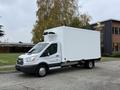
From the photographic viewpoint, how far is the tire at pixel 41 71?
13.1 m

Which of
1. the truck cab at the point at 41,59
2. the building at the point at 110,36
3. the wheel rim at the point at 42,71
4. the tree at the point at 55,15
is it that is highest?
the tree at the point at 55,15

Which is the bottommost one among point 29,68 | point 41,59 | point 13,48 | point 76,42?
point 29,68

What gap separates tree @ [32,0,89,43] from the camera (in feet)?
134

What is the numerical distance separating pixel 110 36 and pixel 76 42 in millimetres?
27105

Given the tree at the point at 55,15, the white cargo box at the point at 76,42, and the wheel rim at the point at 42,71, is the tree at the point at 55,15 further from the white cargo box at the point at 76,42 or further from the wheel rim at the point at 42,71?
the wheel rim at the point at 42,71

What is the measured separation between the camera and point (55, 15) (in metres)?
41.3

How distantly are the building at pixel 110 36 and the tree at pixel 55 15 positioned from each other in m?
4.98

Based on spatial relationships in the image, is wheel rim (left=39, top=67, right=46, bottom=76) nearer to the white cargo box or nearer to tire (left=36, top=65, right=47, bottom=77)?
tire (left=36, top=65, right=47, bottom=77)

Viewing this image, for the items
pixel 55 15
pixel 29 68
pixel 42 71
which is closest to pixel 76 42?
pixel 42 71

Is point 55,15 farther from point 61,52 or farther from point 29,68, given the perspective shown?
point 29,68

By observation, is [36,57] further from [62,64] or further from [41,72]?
[62,64]

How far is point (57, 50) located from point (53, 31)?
1705 mm

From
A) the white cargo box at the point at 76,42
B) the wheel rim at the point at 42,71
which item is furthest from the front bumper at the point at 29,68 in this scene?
the white cargo box at the point at 76,42

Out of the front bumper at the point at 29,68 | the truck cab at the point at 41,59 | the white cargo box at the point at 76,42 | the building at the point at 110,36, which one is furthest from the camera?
the building at the point at 110,36
